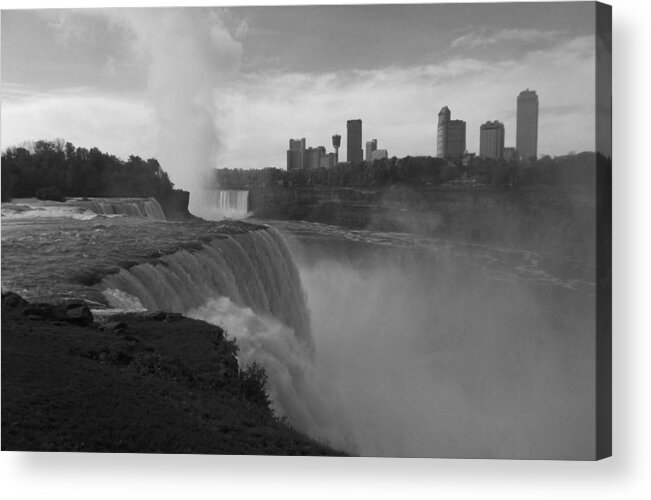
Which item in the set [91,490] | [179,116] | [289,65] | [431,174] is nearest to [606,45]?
[431,174]

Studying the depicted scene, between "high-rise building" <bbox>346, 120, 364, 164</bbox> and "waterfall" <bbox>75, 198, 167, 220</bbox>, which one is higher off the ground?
"high-rise building" <bbox>346, 120, 364, 164</bbox>

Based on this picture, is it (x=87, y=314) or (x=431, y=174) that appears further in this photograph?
(x=431, y=174)

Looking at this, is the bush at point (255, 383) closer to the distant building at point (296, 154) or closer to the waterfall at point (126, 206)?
the waterfall at point (126, 206)

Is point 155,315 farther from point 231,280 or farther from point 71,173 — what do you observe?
point 71,173

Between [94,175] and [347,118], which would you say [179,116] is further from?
[347,118]

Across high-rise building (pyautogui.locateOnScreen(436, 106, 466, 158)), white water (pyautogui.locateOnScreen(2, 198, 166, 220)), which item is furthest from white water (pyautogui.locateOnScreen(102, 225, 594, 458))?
high-rise building (pyautogui.locateOnScreen(436, 106, 466, 158))

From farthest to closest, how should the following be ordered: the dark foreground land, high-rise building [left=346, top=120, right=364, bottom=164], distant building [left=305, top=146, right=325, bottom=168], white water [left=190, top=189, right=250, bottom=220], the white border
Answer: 1. white water [left=190, top=189, right=250, bottom=220]
2. distant building [left=305, top=146, right=325, bottom=168]
3. high-rise building [left=346, top=120, right=364, bottom=164]
4. the white border
5. the dark foreground land

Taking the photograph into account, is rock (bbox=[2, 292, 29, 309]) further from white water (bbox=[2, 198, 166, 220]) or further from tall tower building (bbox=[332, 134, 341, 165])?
tall tower building (bbox=[332, 134, 341, 165])
